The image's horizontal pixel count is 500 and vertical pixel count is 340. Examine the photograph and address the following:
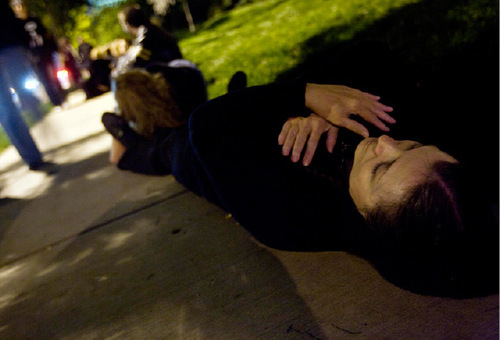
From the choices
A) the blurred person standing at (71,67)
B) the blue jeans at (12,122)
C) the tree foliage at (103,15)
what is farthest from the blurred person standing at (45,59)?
the tree foliage at (103,15)

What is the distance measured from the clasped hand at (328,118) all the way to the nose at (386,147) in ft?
0.63

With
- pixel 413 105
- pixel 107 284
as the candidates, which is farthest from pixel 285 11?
pixel 107 284

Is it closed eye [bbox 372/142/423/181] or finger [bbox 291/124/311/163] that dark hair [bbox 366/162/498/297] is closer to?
closed eye [bbox 372/142/423/181]

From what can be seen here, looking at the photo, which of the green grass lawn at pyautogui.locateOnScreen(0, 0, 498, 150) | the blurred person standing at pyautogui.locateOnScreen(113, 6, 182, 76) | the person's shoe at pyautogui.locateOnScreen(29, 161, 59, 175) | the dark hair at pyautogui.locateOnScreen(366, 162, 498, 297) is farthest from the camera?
the blurred person standing at pyautogui.locateOnScreen(113, 6, 182, 76)

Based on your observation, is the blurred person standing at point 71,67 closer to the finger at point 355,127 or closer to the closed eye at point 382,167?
the finger at point 355,127

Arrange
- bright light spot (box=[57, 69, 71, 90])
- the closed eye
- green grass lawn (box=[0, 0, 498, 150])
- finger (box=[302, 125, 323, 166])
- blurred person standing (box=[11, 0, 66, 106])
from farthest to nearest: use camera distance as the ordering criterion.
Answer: bright light spot (box=[57, 69, 71, 90]), blurred person standing (box=[11, 0, 66, 106]), green grass lawn (box=[0, 0, 498, 150]), finger (box=[302, 125, 323, 166]), the closed eye

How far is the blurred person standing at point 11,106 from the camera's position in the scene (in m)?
3.40

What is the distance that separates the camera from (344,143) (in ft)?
4.76

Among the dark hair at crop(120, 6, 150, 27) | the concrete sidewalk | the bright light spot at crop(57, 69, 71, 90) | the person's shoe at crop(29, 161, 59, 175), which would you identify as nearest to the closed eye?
the concrete sidewalk

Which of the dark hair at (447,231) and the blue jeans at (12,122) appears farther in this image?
the blue jeans at (12,122)

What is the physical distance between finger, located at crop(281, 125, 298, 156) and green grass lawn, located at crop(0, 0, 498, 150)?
2.20 meters

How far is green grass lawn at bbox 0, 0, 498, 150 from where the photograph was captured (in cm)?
330

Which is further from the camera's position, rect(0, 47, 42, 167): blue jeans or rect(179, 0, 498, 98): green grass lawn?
rect(179, 0, 498, 98): green grass lawn

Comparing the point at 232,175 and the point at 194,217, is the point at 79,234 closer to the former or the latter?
the point at 194,217
